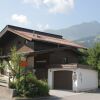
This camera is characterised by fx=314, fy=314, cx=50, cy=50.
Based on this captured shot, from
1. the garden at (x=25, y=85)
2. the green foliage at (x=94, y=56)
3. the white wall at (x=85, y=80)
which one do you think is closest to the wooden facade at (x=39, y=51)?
the green foliage at (x=94, y=56)

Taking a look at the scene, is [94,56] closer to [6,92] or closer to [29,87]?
[29,87]

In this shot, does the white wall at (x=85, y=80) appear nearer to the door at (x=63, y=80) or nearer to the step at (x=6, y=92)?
the door at (x=63, y=80)

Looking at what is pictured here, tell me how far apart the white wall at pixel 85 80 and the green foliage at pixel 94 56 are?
1.36m

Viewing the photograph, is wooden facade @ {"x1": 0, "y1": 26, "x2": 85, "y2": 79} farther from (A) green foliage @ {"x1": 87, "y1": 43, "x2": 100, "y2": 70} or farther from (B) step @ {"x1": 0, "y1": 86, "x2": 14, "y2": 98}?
(B) step @ {"x1": 0, "y1": 86, "x2": 14, "y2": 98}

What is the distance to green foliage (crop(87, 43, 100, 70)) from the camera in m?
35.7

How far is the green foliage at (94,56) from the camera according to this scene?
35.7m

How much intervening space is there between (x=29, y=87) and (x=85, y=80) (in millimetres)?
10138

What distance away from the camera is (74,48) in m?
36.9

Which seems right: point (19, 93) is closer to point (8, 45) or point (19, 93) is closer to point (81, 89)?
point (81, 89)

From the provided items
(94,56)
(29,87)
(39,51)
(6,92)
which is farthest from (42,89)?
(94,56)

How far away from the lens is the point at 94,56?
36375 mm

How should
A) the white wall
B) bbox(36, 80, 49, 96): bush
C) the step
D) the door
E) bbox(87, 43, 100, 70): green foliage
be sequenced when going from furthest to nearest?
bbox(87, 43, 100, 70): green foliage, the door, the white wall, bbox(36, 80, 49, 96): bush, the step

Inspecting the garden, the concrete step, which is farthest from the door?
the concrete step

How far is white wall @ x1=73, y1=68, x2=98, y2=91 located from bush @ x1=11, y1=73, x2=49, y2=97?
22.3 ft
